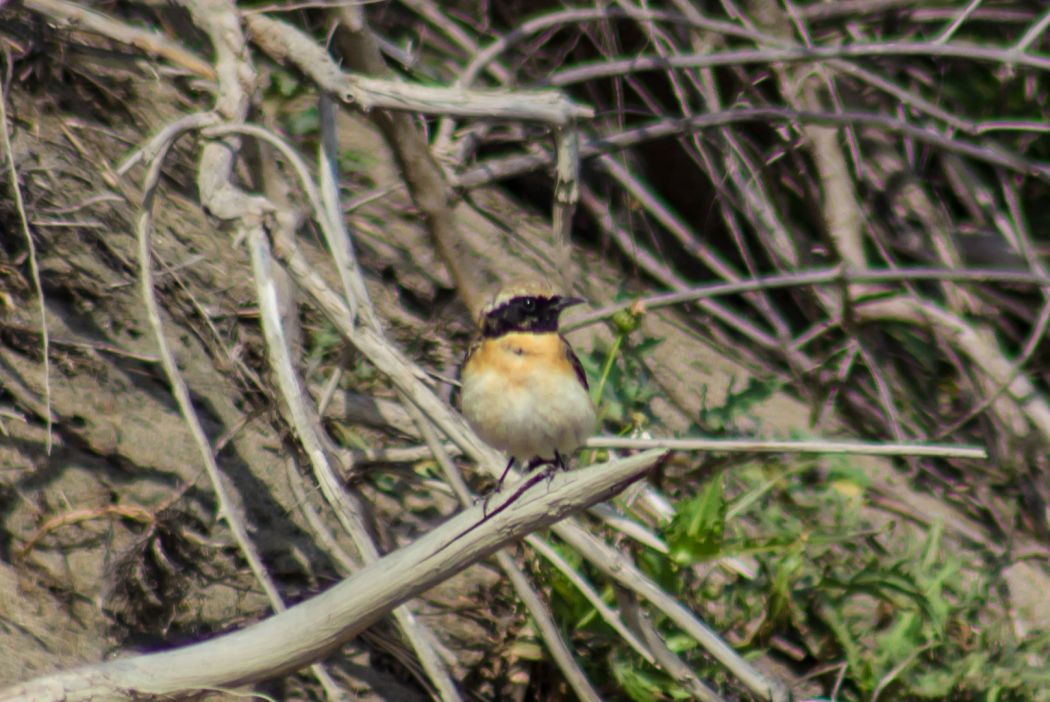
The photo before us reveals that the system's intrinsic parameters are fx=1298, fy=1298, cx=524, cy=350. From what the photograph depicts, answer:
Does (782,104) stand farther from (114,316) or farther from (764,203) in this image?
(114,316)

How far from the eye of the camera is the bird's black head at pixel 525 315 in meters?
3.93

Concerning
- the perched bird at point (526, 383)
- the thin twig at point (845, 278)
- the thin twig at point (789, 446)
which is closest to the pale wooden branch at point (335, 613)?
the thin twig at point (789, 446)

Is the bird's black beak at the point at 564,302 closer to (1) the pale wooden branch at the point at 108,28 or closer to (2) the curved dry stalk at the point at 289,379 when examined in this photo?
(2) the curved dry stalk at the point at 289,379

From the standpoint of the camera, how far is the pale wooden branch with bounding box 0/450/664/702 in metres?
3.01

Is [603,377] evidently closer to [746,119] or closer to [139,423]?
[139,423]

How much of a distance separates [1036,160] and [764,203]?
5.38 feet

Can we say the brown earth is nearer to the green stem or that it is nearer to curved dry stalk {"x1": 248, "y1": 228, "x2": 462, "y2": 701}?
curved dry stalk {"x1": 248, "y1": 228, "x2": 462, "y2": 701}

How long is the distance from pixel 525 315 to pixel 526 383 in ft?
1.05

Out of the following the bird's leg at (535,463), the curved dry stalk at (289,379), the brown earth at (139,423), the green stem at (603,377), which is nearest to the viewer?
the curved dry stalk at (289,379)

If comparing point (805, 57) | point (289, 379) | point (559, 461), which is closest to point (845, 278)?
point (805, 57)

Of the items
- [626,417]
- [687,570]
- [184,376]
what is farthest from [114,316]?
[687,570]

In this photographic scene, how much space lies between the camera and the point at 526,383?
3693mm

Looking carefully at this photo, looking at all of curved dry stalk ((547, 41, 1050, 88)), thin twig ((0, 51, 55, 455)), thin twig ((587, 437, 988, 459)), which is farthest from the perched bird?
curved dry stalk ((547, 41, 1050, 88))

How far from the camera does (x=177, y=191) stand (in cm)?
547
